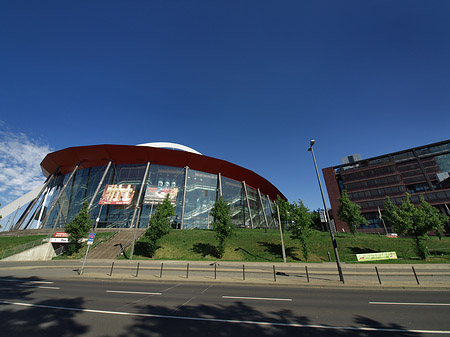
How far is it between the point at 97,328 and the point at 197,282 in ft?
29.1

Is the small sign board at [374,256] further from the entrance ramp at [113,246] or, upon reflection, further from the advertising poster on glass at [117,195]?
the advertising poster on glass at [117,195]

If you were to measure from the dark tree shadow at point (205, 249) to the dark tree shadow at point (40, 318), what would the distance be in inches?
742

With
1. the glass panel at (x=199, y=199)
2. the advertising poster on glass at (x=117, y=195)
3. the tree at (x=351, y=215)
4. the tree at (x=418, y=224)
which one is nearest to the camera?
the tree at (x=418, y=224)

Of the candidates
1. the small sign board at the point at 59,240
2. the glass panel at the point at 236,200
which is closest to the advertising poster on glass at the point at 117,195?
the small sign board at the point at 59,240

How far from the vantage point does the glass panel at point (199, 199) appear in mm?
46219

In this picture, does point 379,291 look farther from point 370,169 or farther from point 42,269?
point 370,169

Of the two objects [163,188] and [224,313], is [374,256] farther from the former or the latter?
[163,188]

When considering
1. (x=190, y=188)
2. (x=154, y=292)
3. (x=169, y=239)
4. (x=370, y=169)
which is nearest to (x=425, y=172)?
(x=370, y=169)

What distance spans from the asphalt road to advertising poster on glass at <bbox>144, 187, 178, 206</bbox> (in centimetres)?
3436

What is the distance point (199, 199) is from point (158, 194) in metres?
10.4

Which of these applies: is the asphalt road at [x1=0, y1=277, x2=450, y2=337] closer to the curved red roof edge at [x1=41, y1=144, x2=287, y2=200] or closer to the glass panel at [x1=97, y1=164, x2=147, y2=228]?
the glass panel at [x1=97, y1=164, x2=147, y2=228]

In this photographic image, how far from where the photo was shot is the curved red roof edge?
46.4m

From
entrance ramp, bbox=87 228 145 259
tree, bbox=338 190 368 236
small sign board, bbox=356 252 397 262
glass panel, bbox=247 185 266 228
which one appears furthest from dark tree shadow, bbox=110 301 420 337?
glass panel, bbox=247 185 266 228

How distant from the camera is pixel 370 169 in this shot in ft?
246
